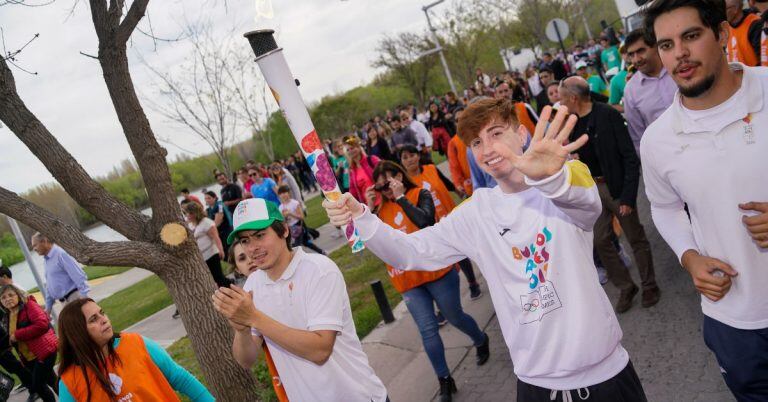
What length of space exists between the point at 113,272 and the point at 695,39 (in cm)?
2944

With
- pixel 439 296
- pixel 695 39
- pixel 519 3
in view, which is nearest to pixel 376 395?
pixel 439 296

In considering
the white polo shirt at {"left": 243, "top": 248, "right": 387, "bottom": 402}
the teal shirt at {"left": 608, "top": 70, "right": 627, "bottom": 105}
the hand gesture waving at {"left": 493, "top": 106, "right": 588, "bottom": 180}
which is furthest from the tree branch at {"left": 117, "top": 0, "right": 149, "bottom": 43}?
the teal shirt at {"left": 608, "top": 70, "right": 627, "bottom": 105}

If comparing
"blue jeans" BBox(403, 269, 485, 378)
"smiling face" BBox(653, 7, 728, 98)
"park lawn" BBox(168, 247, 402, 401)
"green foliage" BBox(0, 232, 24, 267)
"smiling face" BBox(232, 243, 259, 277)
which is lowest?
"park lawn" BBox(168, 247, 402, 401)

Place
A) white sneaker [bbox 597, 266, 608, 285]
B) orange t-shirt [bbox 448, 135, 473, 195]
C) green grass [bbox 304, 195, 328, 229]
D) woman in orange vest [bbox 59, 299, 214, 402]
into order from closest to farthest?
woman in orange vest [bbox 59, 299, 214, 402] → white sneaker [bbox 597, 266, 608, 285] → orange t-shirt [bbox 448, 135, 473, 195] → green grass [bbox 304, 195, 328, 229]

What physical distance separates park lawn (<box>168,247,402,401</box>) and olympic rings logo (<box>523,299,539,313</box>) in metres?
3.86

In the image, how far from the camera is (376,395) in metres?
2.95

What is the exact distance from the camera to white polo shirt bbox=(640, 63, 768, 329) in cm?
215

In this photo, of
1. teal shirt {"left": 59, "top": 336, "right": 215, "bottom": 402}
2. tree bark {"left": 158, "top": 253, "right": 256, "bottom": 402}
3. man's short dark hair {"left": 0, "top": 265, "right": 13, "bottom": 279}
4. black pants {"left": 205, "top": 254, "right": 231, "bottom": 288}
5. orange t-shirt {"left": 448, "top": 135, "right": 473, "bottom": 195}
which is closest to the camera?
teal shirt {"left": 59, "top": 336, "right": 215, "bottom": 402}

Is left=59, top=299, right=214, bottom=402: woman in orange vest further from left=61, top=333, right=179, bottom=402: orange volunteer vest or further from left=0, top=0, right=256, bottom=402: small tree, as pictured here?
left=0, top=0, right=256, bottom=402: small tree

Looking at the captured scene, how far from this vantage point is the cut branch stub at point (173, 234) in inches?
168

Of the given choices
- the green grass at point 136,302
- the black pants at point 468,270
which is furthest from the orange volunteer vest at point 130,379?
the green grass at point 136,302

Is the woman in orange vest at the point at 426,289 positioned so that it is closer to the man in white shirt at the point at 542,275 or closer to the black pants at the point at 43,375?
the man in white shirt at the point at 542,275

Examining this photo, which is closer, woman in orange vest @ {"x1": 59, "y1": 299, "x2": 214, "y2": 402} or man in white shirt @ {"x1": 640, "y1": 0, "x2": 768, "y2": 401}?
man in white shirt @ {"x1": 640, "y1": 0, "x2": 768, "y2": 401}

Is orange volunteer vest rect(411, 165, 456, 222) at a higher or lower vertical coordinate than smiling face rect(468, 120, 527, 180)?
lower
